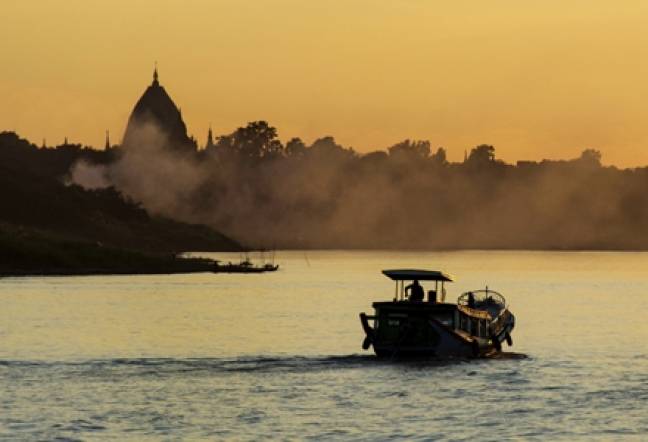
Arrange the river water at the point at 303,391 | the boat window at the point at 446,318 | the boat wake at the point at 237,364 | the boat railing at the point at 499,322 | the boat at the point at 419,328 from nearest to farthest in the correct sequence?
the river water at the point at 303,391 → the boat wake at the point at 237,364 → the boat at the point at 419,328 → the boat window at the point at 446,318 → the boat railing at the point at 499,322

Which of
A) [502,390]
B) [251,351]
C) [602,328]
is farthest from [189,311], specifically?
[502,390]

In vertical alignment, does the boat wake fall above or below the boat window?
below

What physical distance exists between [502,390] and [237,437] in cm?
2376

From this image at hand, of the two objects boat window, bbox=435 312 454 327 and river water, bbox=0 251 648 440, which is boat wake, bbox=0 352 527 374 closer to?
river water, bbox=0 251 648 440

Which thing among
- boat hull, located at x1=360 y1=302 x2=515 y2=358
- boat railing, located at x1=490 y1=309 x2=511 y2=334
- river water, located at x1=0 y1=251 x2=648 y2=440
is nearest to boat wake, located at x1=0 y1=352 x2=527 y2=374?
river water, located at x1=0 y1=251 x2=648 y2=440

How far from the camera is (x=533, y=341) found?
143875mm

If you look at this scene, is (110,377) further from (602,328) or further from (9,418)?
(602,328)

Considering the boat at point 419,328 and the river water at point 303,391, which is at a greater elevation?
the boat at point 419,328

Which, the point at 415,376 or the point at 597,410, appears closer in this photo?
the point at 597,410

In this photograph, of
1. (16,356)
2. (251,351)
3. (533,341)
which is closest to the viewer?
(16,356)

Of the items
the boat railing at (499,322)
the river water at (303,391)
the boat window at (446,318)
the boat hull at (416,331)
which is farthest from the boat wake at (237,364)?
the boat railing at (499,322)

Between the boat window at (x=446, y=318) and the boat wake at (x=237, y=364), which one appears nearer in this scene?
the boat wake at (x=237, y=364)

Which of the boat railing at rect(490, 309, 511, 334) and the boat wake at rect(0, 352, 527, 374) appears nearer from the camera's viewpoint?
the boat wake at rect(0, 352, 527, 374)

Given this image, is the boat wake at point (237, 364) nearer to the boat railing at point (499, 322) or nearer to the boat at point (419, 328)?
the boat at point (419, 328)
